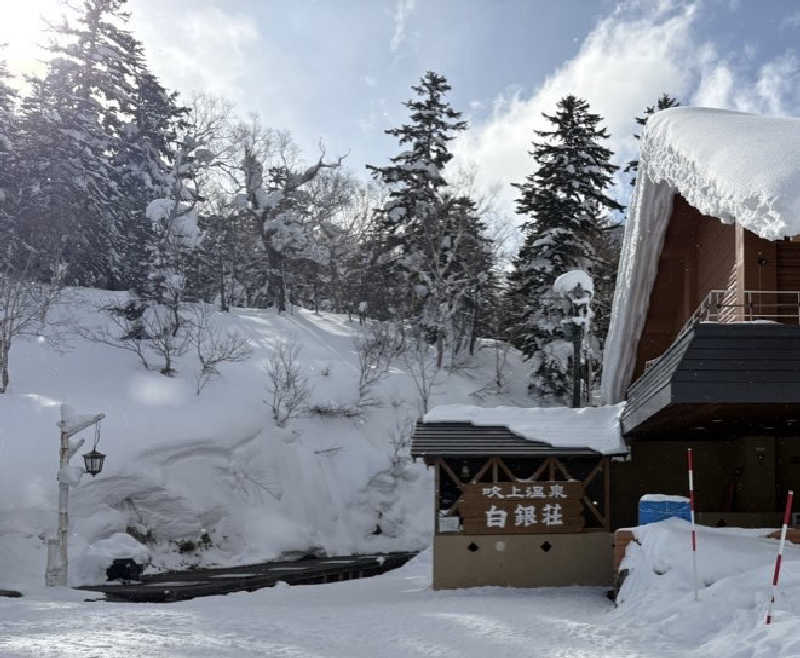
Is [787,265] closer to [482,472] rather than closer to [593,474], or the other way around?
[593,474]

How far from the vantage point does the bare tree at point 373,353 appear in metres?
27.6

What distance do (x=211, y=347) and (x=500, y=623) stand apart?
20913 millimetres

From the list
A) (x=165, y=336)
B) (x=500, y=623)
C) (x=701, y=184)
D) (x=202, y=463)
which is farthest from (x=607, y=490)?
(x=165, y=336)

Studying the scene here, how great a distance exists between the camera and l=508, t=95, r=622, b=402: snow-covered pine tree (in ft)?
95.8

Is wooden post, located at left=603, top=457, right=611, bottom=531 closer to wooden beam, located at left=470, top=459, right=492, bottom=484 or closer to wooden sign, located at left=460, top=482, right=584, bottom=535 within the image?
wooden sign, located at left=460, top=482, right=584, bottom=535

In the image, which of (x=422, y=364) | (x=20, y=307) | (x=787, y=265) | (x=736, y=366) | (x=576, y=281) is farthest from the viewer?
(x=422, y=364)

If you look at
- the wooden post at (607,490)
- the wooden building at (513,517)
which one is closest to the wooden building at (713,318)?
the wooden post at (607,490)

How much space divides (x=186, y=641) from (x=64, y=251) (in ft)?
90.4

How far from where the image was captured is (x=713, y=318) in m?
11.6

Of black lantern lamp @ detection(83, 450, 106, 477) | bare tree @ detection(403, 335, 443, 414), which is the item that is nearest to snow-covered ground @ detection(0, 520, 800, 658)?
black lantern lamp @ detection(83, 450, 106, 477)

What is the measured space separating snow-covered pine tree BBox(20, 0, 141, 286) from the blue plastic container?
85.6ft

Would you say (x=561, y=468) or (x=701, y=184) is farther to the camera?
(x=561, y=468)

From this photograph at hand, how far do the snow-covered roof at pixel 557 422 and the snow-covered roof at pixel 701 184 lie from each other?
191 centimetres

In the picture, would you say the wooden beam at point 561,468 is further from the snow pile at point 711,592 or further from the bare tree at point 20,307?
the bare tree at point 20,307
